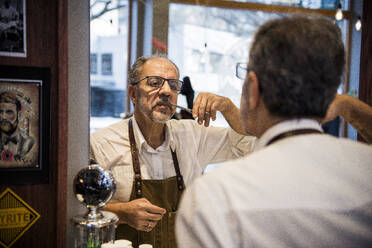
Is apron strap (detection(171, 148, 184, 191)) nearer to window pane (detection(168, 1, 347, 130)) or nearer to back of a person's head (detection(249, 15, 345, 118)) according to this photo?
window pane (detection(168, 1, 347, 130))

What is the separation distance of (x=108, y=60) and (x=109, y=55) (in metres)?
0.02

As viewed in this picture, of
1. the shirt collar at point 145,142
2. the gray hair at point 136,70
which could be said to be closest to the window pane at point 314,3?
the gray hair at point 136,70

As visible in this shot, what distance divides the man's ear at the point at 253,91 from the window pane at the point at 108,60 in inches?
26.3

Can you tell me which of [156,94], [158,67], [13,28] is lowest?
[156,94]

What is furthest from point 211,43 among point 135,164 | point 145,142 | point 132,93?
point 135,164

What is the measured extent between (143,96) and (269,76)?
0.69 m

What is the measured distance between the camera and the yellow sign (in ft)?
3.90

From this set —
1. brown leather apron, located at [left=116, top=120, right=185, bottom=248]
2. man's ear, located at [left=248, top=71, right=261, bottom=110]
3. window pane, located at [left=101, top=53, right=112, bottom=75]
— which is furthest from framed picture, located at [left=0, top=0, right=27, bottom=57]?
man's ear, located at [left=248, top=71, right=261, bottom=110]

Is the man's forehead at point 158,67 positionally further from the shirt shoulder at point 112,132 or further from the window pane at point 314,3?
the window pane at point 314,3

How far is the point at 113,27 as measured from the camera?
1373mm

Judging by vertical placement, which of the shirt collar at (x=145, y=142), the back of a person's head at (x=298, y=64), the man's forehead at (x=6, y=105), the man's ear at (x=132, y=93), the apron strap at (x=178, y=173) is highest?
the back of a person's head at (x=298, y=64)

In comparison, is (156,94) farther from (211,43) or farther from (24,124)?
(24,124)

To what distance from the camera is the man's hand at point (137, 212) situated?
53.6 inches

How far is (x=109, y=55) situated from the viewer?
53.9 inches
